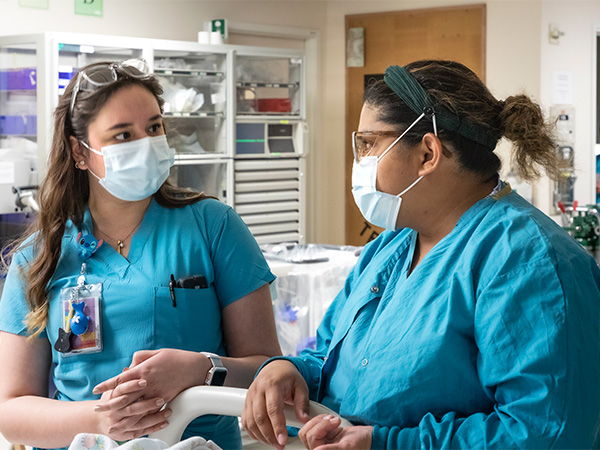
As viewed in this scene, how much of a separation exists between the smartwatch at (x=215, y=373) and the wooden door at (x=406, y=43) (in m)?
3.71

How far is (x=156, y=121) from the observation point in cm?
167

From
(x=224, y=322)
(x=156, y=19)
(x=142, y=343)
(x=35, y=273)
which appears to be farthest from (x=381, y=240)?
(x=156, y=19)

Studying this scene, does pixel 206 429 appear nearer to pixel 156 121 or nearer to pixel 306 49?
pixel 156 121

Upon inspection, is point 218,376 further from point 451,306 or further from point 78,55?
point 78,55

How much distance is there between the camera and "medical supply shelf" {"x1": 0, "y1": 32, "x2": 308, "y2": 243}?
411 centimetres

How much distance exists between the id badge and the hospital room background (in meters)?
2.50

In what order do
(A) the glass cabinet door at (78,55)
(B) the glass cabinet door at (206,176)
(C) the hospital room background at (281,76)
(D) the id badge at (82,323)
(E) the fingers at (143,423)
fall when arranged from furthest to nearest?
(B) the glass cabinet door at (206,176)
(C) the hospital room background at (281,76)
(A) the glass cabinet door at (78,55)
(D) the id badge at (82,323)
(E) the fingers at (143,423)

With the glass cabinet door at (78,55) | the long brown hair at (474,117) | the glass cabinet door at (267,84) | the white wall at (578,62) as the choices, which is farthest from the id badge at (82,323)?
the white wall at (578,62)

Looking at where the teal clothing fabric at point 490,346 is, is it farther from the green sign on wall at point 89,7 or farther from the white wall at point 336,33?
the green sign on wall at point 89,7

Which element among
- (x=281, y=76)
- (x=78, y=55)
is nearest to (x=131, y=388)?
(x=78, y=55)

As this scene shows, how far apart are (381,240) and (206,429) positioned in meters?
0.53

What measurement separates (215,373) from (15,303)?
0.48 metres

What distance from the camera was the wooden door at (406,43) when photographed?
17.6ft

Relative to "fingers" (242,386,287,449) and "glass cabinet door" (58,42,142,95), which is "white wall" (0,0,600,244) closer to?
"glass cabinet door" (58,42,142,95)
